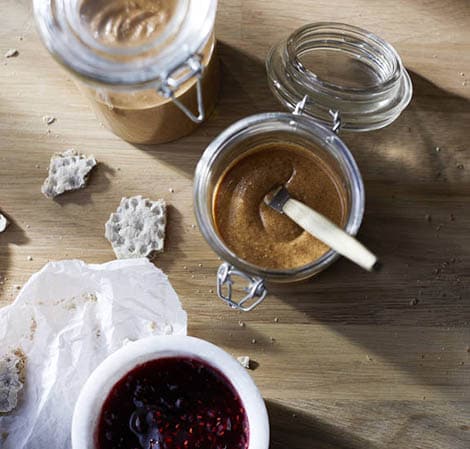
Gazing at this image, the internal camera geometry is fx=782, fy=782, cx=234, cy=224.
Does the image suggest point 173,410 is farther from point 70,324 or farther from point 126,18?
point 126,18

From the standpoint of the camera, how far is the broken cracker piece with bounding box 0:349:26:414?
102cm

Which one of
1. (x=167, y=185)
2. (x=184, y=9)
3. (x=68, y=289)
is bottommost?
(x=68, y=289)

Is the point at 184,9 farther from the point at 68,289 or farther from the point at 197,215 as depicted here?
the point at 68,289

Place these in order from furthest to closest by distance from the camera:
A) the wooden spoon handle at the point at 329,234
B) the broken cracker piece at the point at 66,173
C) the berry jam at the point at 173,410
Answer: the broken cracker piece at the point at 66,173, the berry jam at the point at 173,410, the wooden spoon handle at the point at 329,234

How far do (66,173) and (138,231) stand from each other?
0.41 feet

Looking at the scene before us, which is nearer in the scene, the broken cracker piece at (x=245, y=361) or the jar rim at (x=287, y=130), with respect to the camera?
the jar rim at (x=287, y=130)

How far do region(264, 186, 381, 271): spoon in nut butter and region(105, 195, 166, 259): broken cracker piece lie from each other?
0.54ft

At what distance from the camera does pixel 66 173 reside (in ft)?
3.43

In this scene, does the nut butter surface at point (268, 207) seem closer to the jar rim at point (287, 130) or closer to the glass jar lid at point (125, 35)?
the jar rim at point (287, 130)

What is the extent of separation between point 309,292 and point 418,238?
164 millimetres

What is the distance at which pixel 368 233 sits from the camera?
1.05 metres

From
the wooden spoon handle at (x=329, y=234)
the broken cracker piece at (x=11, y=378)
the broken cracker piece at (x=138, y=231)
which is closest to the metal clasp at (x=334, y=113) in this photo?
the wooden spoon handle at (x=329, y=234)

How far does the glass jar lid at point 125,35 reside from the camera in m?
0.84

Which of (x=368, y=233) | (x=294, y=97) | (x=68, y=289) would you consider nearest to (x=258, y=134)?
(x=294, y=97)
